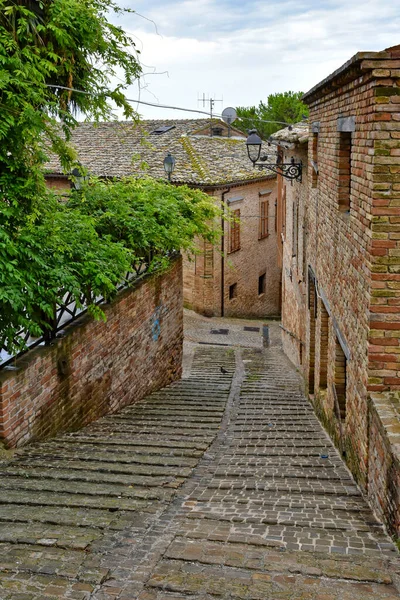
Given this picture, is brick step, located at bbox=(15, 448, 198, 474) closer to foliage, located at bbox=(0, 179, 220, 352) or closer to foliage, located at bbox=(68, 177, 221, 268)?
foliage, located at bbox=(0, 179, 220, 352)

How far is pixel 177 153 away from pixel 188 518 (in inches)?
808

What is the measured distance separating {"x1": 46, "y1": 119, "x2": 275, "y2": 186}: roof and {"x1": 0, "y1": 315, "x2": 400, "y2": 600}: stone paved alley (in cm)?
1536

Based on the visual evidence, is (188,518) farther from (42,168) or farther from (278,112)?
(278,112)

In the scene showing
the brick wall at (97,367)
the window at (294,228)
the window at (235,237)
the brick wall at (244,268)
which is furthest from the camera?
the window at (235,237)

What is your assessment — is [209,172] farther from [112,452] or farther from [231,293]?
[112,452]

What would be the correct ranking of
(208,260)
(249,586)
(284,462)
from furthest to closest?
(208,260) → (284,462) → (249,586)

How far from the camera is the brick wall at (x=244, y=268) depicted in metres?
23.4

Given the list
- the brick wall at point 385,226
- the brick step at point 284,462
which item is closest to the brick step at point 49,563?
the brick step at point 284,462

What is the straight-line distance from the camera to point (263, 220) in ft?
89.7

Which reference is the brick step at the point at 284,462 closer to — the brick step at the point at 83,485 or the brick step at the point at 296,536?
the brick step at the point at 83,485

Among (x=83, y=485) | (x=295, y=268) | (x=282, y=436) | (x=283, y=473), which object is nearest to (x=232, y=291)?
(x=295, y=268)

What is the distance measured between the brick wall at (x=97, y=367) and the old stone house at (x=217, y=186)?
30.4ft

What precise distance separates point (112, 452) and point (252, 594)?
134 inches

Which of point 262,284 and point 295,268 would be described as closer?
point 295,268
